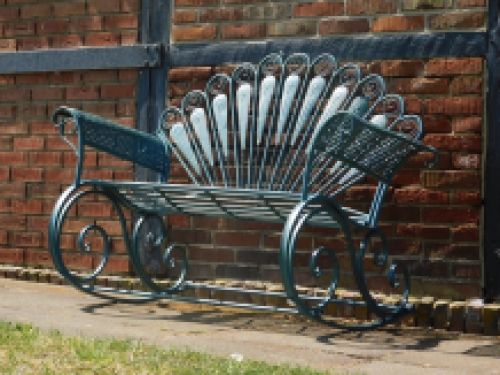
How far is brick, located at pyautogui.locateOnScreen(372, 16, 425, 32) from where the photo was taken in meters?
4.30

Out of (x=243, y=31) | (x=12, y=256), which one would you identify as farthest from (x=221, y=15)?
(x=12, y=256)

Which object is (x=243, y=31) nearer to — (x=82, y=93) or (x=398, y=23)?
(x=398, y=23)

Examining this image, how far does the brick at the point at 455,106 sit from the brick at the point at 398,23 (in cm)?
36

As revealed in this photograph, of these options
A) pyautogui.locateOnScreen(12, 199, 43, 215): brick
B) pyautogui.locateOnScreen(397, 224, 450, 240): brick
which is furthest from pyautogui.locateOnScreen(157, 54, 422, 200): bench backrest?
pyautogui.locateOnScreen(12, 199, 43, 215): brick

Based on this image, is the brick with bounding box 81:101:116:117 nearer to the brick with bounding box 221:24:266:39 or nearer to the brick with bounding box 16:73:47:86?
the brick with bounding box 16:73:47:86

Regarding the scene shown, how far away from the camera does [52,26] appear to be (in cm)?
531

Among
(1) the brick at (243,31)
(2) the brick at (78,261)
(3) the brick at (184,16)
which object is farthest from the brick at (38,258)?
(1) the brick at (243,31)

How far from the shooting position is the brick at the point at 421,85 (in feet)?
13.9

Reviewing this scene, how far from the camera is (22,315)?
3.97 metres

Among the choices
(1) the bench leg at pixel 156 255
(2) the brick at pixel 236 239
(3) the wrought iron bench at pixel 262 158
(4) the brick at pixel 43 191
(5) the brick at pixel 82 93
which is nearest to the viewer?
(3) the wrought iron bench at pixel 262 158

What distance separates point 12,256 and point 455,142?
2689 millimetres

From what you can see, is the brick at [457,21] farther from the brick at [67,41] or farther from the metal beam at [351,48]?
the brick at [67,41]

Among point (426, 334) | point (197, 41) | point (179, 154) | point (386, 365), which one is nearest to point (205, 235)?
point (179, 154)

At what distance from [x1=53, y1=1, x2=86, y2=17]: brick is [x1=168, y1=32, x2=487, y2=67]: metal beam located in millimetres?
696
